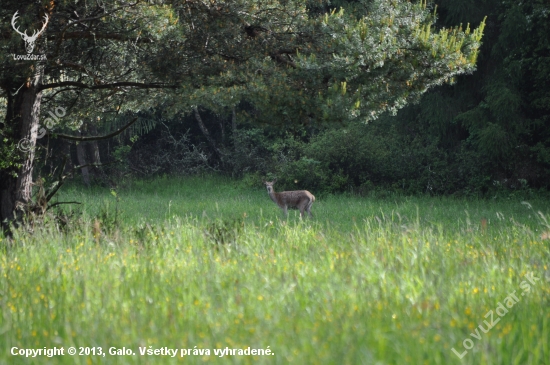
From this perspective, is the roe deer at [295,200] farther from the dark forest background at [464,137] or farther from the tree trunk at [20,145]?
the dark forest background at [464,137]

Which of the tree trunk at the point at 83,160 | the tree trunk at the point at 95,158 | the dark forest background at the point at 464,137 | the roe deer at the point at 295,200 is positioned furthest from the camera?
the tree trunk at the point at 83,160

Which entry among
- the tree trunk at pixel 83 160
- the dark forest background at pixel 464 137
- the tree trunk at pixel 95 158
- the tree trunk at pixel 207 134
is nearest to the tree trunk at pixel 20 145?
the dark forest background at pixel 464 137

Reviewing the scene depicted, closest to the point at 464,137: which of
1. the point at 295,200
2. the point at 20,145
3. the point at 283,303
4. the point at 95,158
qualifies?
the point at 295,200

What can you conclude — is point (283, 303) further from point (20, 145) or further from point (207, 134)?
point (207, 134)

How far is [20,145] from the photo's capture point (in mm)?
10750

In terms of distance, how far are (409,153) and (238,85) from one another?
48.8ft

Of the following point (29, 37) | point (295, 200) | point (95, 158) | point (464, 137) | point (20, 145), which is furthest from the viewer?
point (95, 158)

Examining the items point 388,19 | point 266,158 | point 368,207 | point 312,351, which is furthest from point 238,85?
point 266,158

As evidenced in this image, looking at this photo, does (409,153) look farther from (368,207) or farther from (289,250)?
(289,250)

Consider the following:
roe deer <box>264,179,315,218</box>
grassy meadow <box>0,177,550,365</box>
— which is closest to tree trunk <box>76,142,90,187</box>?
roe deer <box>264,179,315,218</box>

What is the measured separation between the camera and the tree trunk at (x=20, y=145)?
10.8 metres

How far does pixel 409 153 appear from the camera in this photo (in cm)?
2436

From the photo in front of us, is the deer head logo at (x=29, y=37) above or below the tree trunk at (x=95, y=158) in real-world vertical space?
above

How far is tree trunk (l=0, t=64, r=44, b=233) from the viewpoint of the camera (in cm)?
1075
